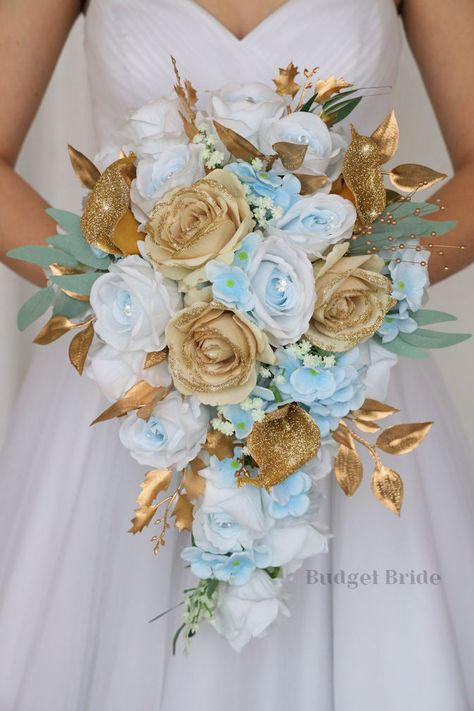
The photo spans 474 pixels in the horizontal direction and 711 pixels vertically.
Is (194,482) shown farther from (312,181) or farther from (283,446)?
(312,181)

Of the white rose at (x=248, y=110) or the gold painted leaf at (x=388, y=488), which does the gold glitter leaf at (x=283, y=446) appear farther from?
the white rose at (x=248, y=110)

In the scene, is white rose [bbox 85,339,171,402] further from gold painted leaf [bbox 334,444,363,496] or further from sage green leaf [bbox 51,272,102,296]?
gold painted leaf [bbox 334,444,363,496]

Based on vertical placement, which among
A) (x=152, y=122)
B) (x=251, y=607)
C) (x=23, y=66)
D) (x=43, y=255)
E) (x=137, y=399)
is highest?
(x=23, y=66)

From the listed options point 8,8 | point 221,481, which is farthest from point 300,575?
point 8,8

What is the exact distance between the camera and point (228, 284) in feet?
2.20

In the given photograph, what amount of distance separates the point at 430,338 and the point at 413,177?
0.46 ft

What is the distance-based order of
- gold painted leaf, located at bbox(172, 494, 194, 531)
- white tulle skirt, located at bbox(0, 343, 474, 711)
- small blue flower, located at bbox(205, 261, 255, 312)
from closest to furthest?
small blue flower, located at bbox(205, 261, 255, 312), gold painted leaf, located at bbox(172, 494, 194, 531), white tulle skirt, located at bbox(0, 343, 474, 711)

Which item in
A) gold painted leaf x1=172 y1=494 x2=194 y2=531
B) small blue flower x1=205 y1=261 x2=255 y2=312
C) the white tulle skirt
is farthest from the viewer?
the white tulle skirt

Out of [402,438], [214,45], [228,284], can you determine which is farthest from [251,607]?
[214,45]

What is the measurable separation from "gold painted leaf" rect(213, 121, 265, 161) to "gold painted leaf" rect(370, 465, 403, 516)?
0.29 m

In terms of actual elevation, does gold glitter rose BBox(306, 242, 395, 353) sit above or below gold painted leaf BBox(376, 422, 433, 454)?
above

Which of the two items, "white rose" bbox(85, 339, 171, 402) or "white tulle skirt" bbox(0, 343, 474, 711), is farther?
"white tulle skirt" bbox(0, 343, 474, 711)

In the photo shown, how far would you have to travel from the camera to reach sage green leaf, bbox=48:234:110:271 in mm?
768

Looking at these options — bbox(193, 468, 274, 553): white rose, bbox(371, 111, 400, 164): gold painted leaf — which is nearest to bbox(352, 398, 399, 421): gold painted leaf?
bbox(193, 468, 274, 553): white rose
